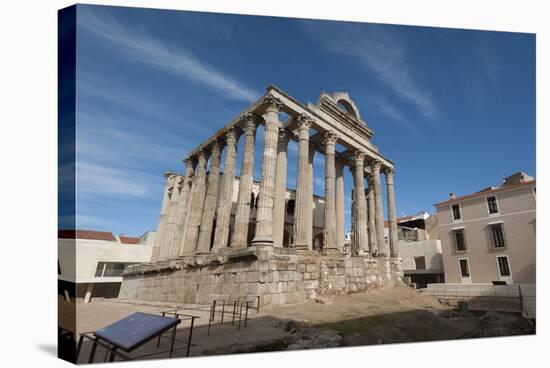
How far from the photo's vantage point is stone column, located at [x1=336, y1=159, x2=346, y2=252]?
1788cm

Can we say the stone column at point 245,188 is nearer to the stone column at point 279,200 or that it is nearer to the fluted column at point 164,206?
the stone column at point 279,200

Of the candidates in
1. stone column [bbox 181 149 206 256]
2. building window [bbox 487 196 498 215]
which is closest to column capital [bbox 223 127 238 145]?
stone column [bbox 181 149 206 256]

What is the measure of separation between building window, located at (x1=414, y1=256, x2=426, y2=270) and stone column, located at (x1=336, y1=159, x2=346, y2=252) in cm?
1576

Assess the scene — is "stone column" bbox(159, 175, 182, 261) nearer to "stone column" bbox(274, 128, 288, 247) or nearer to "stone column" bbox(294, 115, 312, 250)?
"stone column" bbox(274, 128, 288, 247)

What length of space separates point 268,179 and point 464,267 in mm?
17239

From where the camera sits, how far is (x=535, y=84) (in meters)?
10.7

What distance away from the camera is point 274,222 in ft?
48.7

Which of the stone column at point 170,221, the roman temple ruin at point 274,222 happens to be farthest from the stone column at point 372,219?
the stone column at point 170,221

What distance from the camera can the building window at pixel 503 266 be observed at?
61.4 feet

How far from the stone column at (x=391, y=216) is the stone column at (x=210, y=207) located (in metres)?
12.2

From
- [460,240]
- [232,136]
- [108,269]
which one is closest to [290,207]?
[232,136]

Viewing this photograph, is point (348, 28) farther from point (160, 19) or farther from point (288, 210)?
point (288, 210)

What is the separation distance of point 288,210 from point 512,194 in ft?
49.4

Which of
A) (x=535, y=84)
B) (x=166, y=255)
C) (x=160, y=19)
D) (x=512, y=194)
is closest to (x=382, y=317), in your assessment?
(x=535, y=84)
